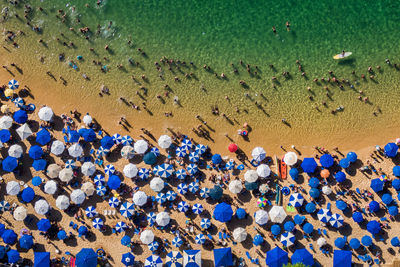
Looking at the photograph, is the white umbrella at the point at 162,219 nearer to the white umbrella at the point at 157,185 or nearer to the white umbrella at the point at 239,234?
the white umbrella at the point at 157,185

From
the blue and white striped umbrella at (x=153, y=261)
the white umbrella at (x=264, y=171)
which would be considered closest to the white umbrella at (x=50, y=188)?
the blue and white striped umbrella at (x=153, y=261)

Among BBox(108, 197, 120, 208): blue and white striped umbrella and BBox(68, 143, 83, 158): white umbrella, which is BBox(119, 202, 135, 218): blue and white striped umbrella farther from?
BBox(68, 143, 83, 158): white umbrella

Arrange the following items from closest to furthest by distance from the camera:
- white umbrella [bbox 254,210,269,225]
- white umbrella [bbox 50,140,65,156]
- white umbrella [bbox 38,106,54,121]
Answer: white umbrella [bbox 254,210,269,225] < white umbrella [bbox 50,140,65,156] < white umbrella [bbox 38,106,54,121]

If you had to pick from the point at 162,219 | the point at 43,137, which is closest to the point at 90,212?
→ the point at 162,219

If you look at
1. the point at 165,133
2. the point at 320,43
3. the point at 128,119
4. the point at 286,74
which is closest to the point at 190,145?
the point at 165,133

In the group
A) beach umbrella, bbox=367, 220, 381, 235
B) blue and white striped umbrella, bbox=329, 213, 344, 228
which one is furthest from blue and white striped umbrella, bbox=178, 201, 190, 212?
beach umbrella, bbox=367, 220, 381, 235

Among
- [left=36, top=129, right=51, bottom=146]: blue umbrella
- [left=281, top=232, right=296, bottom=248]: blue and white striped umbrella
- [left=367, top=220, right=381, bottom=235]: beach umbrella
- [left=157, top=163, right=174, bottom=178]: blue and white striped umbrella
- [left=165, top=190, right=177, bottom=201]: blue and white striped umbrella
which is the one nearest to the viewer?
[left=367, top=220, right=381, bottom=235]: beach umbrella
